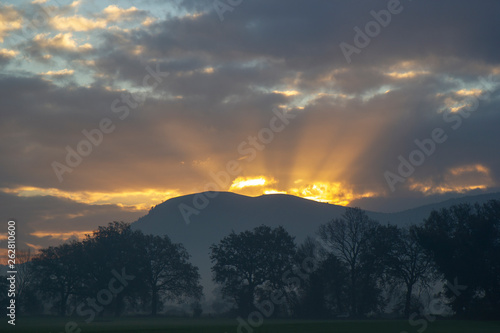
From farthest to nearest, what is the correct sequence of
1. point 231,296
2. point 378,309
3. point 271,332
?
point 231,296
point 378,309
point 271,332

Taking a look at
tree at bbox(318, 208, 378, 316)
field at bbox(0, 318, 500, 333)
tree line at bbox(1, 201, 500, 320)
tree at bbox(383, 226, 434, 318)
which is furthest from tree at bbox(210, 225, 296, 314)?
field at bbox(0, 318, 500, 333)

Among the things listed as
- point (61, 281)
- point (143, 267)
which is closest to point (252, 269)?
point (143, 267)

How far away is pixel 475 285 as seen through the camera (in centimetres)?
6969

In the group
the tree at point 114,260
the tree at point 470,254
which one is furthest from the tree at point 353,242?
the tree at point 114,260

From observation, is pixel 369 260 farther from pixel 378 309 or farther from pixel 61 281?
pixel 61 281

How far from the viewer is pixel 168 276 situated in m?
94.2

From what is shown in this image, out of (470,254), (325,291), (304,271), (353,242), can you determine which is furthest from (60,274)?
(470,254)

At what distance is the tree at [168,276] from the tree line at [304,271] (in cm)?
19

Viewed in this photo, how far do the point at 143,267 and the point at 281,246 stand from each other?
25.9 metres

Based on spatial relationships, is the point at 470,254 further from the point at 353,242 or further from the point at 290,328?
the point at 290,328

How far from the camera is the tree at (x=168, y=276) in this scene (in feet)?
305

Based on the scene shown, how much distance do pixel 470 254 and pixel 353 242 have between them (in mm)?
20782

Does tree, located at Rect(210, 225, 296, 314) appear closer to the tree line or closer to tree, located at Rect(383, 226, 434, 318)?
the tree line

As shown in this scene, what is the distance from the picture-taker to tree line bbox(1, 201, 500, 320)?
7231 centimetres
